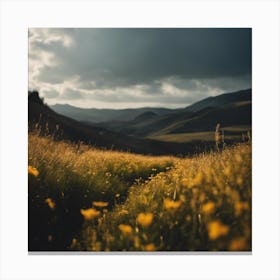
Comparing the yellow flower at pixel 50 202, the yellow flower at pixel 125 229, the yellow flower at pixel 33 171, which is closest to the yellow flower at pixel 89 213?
the yellow flower at pixel 125 229

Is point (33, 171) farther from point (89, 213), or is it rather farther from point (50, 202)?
point (89, 213)

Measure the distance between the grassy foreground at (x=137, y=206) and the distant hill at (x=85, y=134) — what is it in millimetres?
378

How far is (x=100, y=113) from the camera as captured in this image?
176 inches

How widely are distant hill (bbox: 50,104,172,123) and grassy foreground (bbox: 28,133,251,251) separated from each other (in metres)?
0.47

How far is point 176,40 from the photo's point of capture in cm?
422

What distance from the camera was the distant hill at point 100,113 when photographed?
14.2 ft

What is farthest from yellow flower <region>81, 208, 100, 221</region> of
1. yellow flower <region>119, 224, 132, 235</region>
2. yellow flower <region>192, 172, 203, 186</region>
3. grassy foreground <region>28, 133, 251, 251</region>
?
yellow flower <region>192, 172, 203, 186</region>

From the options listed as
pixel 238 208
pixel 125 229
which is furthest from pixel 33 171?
pixel 238 208

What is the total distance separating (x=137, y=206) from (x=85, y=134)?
7.40ft

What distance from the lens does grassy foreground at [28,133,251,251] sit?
293 cm

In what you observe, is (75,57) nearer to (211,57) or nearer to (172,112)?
(172,112)

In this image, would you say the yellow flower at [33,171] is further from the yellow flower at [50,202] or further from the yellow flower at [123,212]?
the yellow flower at [123,212]

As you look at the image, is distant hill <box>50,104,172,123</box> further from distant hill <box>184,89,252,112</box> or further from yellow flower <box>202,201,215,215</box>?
yellow flower <box>202,201,215,215</box>
